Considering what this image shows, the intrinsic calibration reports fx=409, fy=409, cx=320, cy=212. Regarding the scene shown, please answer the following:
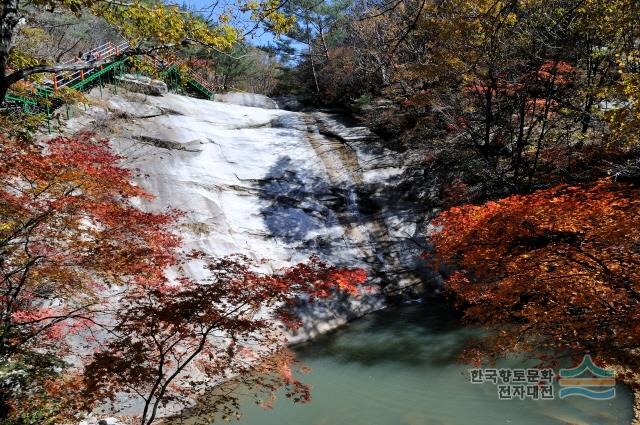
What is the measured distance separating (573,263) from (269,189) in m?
9.87

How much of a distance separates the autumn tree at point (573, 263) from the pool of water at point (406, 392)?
3.36 ft

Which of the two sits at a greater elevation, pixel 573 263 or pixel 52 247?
pixel 573 263

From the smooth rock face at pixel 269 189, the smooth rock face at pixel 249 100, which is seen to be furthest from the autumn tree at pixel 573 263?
the smooth rock face at pixel 249 100

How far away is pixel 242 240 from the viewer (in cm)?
1178

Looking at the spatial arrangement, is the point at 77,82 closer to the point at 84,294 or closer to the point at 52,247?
the point at 84,294

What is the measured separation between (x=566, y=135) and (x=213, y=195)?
34.8ft

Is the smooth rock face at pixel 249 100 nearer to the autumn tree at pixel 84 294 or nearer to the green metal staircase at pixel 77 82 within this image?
the green metal staircase at pixel 77 82

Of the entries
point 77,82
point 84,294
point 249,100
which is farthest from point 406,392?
point 249,100

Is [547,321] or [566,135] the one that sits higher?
[566,135]

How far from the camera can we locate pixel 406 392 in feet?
24.6

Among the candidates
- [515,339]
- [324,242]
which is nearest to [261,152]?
[324,242]

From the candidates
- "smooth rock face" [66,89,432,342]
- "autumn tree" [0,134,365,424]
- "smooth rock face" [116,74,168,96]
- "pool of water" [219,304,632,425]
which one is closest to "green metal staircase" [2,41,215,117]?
"smooth rock face" [116,74,168,96]

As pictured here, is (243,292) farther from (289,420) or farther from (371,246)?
(371,246)

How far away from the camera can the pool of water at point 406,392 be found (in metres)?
6.44
